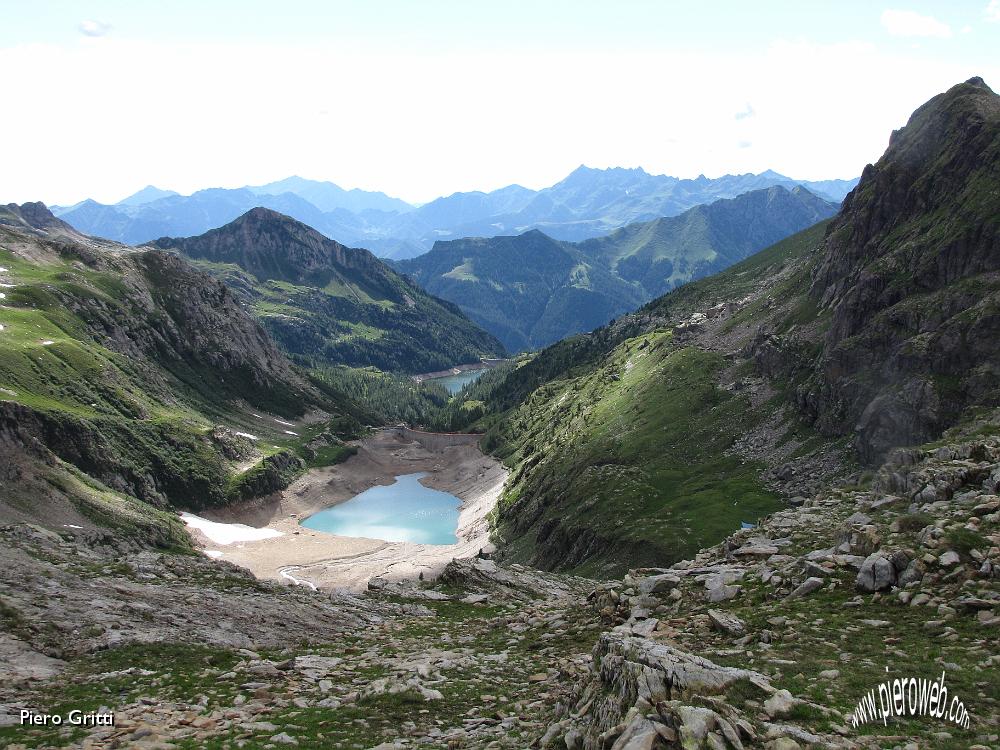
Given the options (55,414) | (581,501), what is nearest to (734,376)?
(581,501)

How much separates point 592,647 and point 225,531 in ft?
562

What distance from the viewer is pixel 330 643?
4134 centimetres

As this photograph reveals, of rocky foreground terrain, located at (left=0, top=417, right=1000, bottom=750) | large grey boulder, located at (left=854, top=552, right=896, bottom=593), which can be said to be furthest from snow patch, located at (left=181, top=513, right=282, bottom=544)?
large grey boulder, located at (left=854, top=552, right=896, bottom=593)

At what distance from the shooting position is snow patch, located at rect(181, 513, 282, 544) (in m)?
178

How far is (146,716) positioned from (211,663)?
7.82 metres

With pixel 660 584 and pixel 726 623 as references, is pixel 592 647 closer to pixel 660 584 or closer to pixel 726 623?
pixel 660 584

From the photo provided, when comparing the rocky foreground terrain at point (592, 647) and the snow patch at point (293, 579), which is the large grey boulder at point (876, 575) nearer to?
the rocky foreground terrain at point (592, 647)

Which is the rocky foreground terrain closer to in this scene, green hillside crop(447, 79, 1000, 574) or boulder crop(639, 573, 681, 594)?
boulder crop(639, 573, 681, 594)

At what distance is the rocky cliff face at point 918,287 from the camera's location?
97.6m

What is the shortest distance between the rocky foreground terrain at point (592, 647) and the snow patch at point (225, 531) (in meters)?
138

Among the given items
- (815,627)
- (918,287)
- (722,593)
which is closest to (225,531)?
(918,287)

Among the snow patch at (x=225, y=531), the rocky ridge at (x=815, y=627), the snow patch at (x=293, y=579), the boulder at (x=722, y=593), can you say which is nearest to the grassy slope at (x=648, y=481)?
the snow patch at (x=293, y=579)

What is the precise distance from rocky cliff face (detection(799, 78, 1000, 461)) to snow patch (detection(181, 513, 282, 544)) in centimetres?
14081

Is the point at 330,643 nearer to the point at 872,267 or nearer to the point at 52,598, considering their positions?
the point at 52,598
